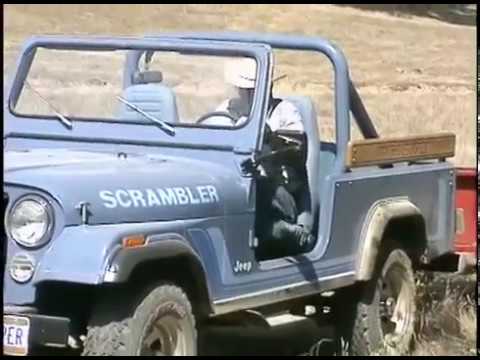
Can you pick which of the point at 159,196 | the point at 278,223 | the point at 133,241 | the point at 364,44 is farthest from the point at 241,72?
the point at 364,44

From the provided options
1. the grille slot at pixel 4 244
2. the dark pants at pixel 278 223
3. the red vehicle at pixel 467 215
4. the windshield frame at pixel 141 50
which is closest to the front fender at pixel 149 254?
the grille slot at pixel 4 244

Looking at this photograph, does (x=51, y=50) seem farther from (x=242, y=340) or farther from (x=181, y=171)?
(x=242, y=340)

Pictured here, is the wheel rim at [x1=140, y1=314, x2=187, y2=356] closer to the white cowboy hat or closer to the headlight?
the headlight

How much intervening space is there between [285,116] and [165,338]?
5.74ft

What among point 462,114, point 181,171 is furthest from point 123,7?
point 181,171

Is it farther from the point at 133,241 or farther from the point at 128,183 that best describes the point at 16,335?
the point at 128,183

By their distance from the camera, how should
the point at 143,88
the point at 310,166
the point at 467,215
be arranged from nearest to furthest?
the point at 143,88 → the point at 310,166 → the point at 467,215

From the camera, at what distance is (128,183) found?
6004 millimetres

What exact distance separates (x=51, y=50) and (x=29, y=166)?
63.0 inches

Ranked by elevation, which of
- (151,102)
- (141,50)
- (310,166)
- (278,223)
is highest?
(141,50)

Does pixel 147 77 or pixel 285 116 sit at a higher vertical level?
pixel 147 77

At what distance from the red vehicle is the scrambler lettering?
284cm

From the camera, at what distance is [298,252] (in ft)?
23.3

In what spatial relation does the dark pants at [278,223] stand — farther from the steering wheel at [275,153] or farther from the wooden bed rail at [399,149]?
the wooden bed rail at [399,149]
